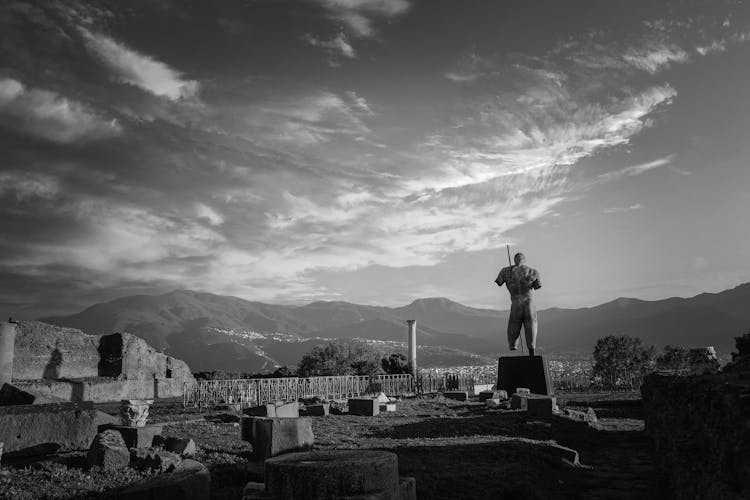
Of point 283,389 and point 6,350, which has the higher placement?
point 6,350

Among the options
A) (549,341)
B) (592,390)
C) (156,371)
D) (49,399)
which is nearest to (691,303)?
(549,341)

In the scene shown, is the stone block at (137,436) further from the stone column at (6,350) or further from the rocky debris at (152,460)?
the stone column at (6,350)

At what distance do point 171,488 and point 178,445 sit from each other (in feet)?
11.4

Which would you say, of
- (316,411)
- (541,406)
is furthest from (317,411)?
(541,406)

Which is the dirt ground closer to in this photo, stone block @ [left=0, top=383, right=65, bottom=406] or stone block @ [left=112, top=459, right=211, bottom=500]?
stone block @ [left=112, top=459, right=211, bottom=500]

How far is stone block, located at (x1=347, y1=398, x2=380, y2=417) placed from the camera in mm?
18703

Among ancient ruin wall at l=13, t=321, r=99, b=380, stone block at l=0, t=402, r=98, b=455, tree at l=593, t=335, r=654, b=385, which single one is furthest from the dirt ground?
tree at l=593, t=335, r=654, b=385

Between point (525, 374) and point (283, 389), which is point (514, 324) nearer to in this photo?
point (525, 374)

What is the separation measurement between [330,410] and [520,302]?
9883 millimetres

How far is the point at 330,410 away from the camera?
1944 cm

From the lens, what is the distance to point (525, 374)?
23.2m

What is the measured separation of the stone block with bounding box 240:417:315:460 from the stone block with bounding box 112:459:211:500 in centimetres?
252

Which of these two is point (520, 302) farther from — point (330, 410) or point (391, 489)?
point (391, 489)

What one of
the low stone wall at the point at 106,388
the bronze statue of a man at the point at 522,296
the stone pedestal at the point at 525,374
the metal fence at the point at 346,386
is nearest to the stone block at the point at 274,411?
the metal fence at the point at 346,386
